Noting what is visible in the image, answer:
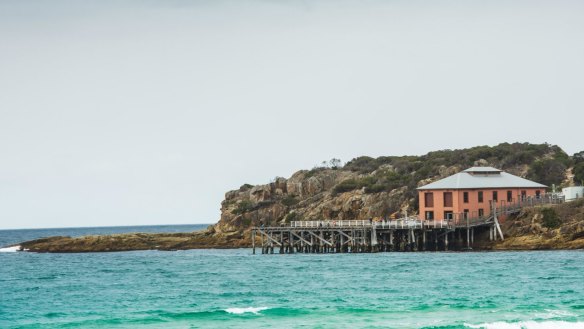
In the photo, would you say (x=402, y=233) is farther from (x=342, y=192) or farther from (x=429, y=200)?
(x=342, y=192)

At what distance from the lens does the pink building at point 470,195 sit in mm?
93188

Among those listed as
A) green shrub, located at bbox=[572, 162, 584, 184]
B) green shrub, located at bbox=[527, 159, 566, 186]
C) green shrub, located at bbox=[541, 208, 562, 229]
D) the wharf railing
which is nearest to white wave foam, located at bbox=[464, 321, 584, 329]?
green shrub, located at bbox=[541, 208, 562, 229]

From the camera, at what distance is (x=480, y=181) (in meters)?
95.1

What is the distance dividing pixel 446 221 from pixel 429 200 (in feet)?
16.3

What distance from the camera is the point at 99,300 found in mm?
60969

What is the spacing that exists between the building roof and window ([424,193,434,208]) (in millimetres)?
810

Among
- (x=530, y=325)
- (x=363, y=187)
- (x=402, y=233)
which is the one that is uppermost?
(x=363, y=187)

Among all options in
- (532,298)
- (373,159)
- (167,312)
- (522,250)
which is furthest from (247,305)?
(373,159)

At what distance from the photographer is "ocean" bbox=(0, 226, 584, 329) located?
5012 centimetres

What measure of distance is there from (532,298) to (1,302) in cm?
2964

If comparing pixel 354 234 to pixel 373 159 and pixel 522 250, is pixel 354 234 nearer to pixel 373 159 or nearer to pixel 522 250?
pixel 522 250

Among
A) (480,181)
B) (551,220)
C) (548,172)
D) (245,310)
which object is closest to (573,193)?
(551,220)

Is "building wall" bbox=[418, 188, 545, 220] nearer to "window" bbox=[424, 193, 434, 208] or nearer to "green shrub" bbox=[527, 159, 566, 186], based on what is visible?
"window" bbox=[424, 193, 434, 208]

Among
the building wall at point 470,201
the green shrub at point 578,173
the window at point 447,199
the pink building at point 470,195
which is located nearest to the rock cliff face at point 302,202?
the pink building at point 470,195
